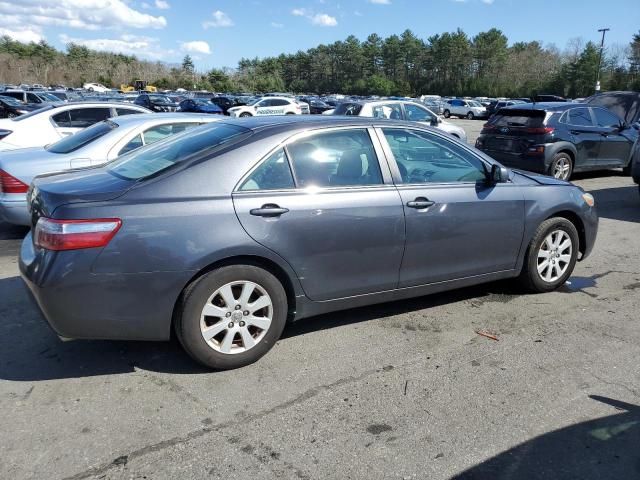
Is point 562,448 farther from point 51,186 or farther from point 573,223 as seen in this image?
point 51,186

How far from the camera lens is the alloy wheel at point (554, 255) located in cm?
475

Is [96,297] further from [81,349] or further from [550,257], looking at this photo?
[550,257]

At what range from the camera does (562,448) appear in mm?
2734

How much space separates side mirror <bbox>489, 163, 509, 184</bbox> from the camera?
169 inches

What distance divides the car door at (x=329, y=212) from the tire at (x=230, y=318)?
237mm

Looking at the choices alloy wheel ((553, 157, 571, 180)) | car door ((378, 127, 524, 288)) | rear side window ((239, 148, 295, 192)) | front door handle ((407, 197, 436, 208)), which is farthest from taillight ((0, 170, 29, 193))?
alloy wheel ((553, 157, 571, 180))

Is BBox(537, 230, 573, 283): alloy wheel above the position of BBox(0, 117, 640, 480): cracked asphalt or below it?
above

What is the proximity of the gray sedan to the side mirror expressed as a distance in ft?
0.04

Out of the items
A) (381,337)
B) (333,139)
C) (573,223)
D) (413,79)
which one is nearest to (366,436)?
(381,337)

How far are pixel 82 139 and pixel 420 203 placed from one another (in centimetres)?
447

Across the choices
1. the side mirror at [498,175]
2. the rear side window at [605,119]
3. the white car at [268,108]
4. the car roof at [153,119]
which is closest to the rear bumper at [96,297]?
the side mirror at [498,175]

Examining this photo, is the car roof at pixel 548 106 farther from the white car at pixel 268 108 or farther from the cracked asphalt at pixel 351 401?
the white car at pixel 268 108

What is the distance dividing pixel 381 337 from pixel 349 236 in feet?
2.78

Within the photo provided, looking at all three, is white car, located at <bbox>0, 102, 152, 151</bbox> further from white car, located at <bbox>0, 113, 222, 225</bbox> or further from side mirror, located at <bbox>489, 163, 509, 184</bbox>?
side mirror, located at <bbox>489, 163, 509, 184</bbox>
